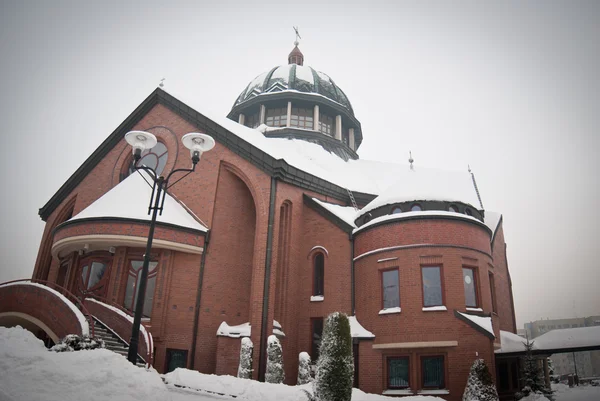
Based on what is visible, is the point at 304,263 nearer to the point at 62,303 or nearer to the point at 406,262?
the point at 406,262

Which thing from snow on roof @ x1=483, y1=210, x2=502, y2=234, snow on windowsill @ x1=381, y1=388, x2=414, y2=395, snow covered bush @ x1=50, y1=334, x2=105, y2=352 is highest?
snow on roof @ x1=483, y1=210, x2=502, y2=234

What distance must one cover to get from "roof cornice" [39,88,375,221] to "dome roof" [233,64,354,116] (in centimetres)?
1021

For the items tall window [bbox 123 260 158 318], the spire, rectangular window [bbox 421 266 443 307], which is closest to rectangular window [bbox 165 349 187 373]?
tall window [bbox 123 260 158 318]

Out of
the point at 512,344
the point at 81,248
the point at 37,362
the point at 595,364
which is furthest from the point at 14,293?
the point at 595,364

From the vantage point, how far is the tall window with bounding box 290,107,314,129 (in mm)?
31578

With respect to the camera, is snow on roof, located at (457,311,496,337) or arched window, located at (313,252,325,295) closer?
snow on roof, located at (457,311,496,337)

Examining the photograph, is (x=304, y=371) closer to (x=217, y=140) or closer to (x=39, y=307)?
(x=39, y=307)

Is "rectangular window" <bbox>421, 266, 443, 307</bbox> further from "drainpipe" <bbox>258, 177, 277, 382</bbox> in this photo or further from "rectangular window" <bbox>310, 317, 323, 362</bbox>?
"drainpipe" <bbox>258, 177, 277, 382</bbox>

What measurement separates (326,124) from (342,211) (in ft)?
38.3

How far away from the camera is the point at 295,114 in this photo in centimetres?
3188

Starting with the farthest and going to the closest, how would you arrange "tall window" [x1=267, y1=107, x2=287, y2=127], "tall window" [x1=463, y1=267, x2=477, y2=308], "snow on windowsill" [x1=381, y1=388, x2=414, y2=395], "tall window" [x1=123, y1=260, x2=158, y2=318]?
"tall window" [x1=267, y1=107, x2=287, y2=127]
"tall window" [x1=123, y1=260, x2=158, y2=318]
"tall window" [x1=463, y1=267, x2=477, y2=308]
"snow on windowsill" [x1=381, y1=388, x2=414, y2=395]

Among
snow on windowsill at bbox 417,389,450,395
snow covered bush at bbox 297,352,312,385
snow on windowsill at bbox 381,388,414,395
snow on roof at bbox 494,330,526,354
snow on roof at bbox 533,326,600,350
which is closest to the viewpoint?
snow on windowsill at bbox 417,389,450,395

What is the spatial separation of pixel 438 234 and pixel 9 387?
14.2m

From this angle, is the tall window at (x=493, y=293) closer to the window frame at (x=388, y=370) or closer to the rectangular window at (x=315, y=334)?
the window frame at (x=388, y=370)
